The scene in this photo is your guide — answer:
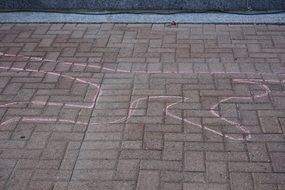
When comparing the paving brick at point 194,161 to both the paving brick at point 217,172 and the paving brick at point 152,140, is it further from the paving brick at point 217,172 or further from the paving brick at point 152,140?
the paving brick at point 152,140

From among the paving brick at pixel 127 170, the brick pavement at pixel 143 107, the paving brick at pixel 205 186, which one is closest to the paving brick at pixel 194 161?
the brick pavement at pixel 143 107

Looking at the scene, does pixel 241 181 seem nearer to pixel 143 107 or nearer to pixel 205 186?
pixel 205 186

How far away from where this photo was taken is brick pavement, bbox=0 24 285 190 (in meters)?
3.21

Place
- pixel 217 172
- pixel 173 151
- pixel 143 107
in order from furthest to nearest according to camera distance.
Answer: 1. pixel 143 107
2. pixel 173 151
3. pixel 217 172

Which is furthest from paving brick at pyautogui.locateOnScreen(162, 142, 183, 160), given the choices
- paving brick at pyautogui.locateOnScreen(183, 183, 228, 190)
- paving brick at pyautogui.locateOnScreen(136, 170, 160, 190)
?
paving brick at pyautogui.locateOnScreen(183, 183, 228, 190)

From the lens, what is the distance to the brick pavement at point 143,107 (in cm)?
321

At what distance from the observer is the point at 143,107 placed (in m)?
4.00

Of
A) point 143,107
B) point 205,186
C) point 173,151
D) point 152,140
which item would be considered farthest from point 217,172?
point 143,107

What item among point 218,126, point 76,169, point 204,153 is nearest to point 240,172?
point 204,153

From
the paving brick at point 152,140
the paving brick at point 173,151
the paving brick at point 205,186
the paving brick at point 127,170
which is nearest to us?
the paving brick at point 205,186

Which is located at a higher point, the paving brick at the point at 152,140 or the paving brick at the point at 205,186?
the paving brick at the point at 205,186

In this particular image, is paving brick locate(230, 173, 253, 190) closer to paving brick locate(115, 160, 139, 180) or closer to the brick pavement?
the brick pavement

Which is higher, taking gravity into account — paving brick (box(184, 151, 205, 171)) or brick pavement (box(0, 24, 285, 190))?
paving brick (box(184, 151, 205, 171))

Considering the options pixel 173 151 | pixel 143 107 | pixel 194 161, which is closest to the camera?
pixel 194 161
